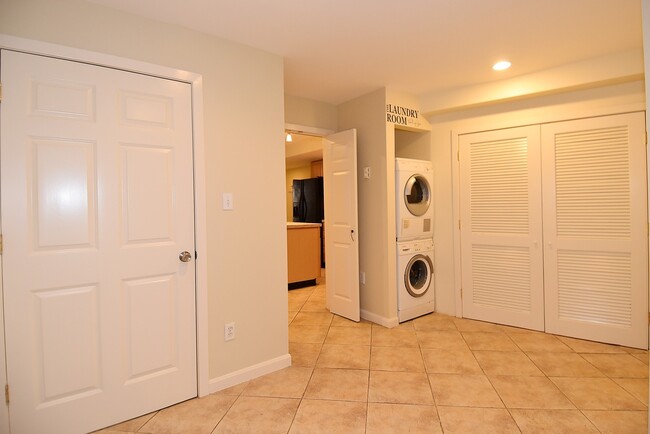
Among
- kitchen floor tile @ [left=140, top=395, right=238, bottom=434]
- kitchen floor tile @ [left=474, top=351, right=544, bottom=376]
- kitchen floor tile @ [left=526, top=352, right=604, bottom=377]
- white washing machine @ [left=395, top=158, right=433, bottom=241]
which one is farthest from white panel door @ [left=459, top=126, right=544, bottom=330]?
kitchen floor tile @ [left=140, top=395, right=238, bottom=434]

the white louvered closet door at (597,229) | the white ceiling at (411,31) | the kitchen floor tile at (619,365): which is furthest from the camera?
the white louvered closet door at (597,229)

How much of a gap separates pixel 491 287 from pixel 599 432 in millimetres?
1802

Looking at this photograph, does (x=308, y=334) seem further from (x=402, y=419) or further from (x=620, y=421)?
(x=620, y=421)

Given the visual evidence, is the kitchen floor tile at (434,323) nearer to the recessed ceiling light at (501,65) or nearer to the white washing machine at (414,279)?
the white washing machine at (414,279)

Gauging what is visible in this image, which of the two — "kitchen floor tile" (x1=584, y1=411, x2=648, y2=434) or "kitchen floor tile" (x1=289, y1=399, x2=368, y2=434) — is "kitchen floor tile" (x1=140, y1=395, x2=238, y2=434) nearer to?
"kitchen floor tile" (x1=289, y1=399, x2=368, y2=434)

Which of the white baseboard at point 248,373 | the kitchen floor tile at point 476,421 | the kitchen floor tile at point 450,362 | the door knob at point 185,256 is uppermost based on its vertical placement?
the door knob at point 185,256

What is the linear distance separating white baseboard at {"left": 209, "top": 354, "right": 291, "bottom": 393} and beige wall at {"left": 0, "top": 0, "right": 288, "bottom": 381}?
0.10 ft

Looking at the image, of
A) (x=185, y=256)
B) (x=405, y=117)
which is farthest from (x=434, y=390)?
(x=405, y=117)

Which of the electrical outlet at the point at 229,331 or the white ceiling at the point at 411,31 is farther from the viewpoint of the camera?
the electrical outlet at the point at 229,331

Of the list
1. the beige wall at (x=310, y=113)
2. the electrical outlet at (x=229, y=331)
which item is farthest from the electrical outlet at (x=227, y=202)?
the beige wall at (x=310, y=113)

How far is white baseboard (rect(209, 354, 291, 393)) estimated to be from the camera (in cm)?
230

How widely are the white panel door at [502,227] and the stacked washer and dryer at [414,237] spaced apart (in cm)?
36

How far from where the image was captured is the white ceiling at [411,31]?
2.01 metres

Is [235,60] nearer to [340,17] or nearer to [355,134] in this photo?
[340,17]
